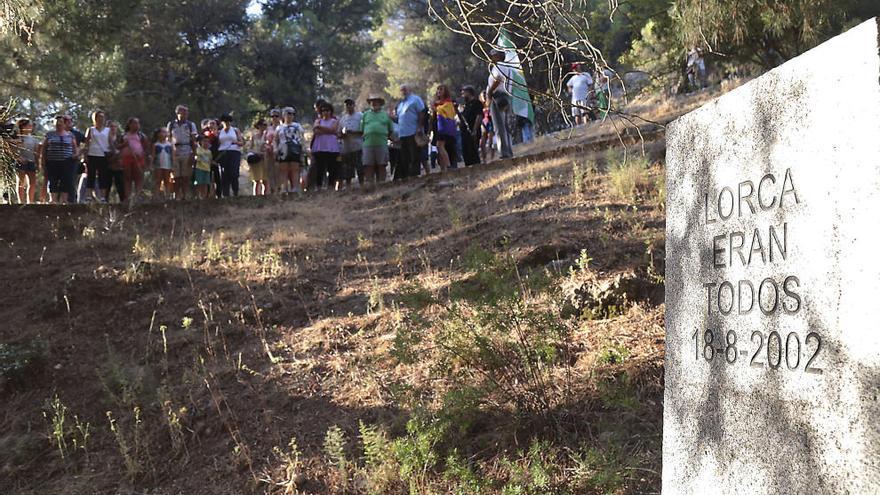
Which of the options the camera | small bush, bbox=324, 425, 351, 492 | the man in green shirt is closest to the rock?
small bush, bbox=324, 425, 351, 492

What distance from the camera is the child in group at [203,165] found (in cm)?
1308

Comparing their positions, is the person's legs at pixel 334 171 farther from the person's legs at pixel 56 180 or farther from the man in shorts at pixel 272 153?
the person's legs at pixel 56 180

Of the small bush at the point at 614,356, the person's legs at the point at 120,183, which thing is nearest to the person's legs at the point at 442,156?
the person's legs at the point at 120,183

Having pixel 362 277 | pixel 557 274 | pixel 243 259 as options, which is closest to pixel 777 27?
pixel 557 274

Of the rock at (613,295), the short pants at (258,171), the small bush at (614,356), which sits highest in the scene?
the short pants at (258,171)

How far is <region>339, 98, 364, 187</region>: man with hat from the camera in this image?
1330 cm

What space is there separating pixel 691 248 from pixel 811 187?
0.75 metres

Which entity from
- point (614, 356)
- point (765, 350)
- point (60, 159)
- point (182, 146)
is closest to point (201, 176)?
point (182, 146)

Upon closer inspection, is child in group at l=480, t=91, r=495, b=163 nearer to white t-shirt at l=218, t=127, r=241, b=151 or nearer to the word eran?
white t-shirt at l=218, t=127, r=241, b=151

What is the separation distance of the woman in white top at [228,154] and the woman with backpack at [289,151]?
650 mm

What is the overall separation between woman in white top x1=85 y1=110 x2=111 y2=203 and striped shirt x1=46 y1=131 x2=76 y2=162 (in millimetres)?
504

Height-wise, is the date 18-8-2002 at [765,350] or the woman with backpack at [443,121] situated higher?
the woman with backpack at [443,121]

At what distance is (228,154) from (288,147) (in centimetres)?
103

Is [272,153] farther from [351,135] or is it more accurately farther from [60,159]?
[60,159]
